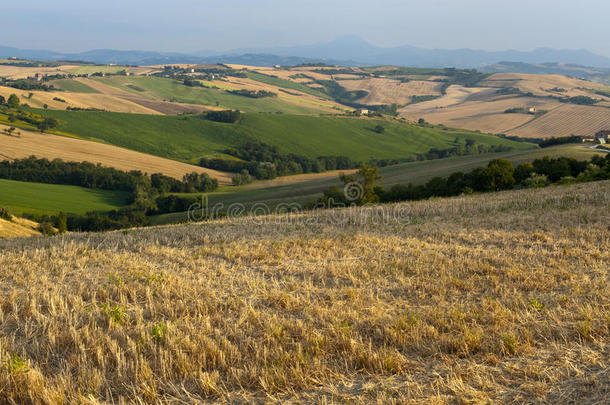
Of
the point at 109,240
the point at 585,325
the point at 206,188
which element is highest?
the point at 585,325

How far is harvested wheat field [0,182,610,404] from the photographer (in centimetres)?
560

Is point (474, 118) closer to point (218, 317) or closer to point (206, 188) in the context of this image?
point (206, 188)

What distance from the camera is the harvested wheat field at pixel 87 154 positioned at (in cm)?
10362

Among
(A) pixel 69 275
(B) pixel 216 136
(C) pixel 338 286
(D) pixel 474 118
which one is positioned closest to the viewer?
(C) pixel 338 286

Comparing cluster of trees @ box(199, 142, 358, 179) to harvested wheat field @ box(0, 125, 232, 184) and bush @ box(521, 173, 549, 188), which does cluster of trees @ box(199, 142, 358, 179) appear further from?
bush @ box(521, 173, 549, 188)

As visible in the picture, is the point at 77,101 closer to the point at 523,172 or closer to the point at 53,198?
the point at 53,198

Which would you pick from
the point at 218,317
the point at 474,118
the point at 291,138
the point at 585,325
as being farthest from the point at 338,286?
the point at 474,118

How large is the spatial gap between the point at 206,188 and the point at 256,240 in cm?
8781

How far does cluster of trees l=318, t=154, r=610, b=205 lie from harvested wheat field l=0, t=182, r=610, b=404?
1118 inches

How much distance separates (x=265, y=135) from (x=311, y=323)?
484 ft

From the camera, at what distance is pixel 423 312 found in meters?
7.89

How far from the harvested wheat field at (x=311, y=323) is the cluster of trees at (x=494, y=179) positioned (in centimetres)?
2839

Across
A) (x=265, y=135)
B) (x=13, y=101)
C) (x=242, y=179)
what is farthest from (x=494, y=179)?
(x=13, y=101)

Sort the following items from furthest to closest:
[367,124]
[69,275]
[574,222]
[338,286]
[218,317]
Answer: [367,124] → [574,222] → [69,275] → [338,286] → [218,317]
